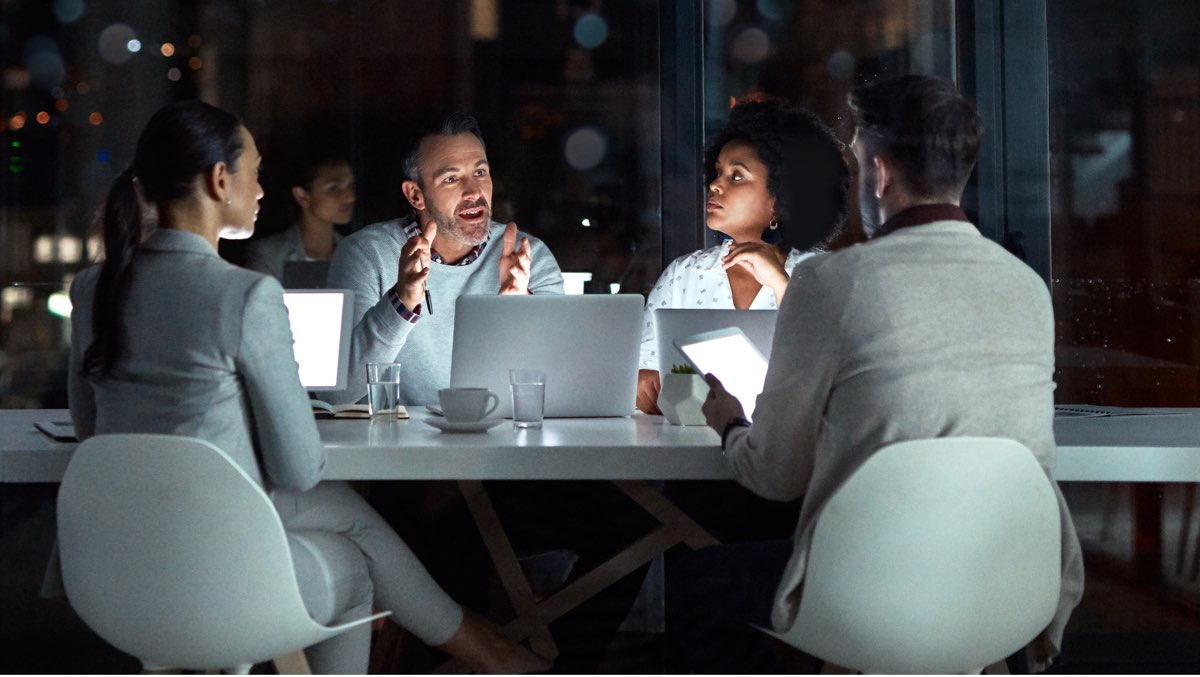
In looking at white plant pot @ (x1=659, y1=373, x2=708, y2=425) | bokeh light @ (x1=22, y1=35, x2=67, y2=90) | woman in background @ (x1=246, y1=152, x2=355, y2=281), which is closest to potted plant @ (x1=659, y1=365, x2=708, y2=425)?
white plant pot @ (x1=659, y1=373, x2=708, y2=425)

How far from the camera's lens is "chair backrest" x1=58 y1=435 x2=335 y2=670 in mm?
1725

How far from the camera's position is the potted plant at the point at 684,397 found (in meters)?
2.38

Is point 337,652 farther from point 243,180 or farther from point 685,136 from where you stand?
point 685,136

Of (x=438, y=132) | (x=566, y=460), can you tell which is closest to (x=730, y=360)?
(x=566, y=460)

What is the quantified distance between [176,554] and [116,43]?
584 cm

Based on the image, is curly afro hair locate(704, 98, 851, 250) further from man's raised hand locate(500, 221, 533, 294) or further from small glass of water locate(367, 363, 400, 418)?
small glass of water locate(367, 363, 400, 418)

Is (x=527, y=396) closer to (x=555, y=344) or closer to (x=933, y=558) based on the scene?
(x=555, y=344)

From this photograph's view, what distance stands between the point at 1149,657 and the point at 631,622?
4.61 ft

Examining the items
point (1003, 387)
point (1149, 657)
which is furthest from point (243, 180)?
point (1149, 657)

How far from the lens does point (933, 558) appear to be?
1.69 metres

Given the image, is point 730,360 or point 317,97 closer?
point 730,360

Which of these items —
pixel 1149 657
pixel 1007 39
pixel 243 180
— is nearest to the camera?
pixel 243 180

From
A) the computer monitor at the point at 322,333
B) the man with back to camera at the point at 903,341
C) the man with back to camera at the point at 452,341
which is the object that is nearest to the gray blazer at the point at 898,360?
the man with back to camera at the point at 903,341

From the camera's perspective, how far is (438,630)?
2.29m
